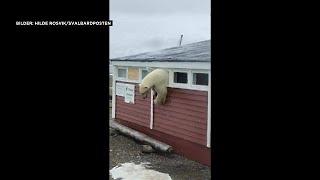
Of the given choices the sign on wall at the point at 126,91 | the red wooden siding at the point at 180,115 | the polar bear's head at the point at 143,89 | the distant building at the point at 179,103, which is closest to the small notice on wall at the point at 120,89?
the sign on wall at the point at 126,91

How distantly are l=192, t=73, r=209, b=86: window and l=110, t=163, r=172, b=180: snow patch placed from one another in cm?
137

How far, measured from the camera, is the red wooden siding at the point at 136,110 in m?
6.42

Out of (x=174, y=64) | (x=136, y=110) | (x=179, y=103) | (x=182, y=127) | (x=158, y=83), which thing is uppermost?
(x=174, y=64)

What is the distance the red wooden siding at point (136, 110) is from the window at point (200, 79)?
1.28 m

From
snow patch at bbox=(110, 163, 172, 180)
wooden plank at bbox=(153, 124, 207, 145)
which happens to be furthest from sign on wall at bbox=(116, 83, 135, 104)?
snow patch at bbox=(110, 163, 172, 180)

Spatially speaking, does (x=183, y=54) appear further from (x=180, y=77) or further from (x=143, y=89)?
(x=143, y=89)

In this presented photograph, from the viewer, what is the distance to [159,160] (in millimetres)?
4926

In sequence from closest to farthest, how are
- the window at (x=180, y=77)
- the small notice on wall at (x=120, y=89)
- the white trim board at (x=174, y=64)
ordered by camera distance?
the white trim board at (x=174, y=64) < the window at (x=180, y=77) < the small notice on wall at (x=120, y=89)

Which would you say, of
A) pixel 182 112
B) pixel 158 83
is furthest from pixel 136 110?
pixel 182 112

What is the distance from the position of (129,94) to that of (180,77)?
1690mm

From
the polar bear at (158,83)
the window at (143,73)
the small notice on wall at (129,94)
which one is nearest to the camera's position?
the polar bear at (158,83)

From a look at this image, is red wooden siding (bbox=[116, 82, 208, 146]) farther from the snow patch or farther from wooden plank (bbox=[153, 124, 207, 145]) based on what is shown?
the snow patch

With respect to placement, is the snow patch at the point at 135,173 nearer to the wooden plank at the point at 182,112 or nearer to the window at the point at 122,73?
the wooden plank at the point at 182,112
